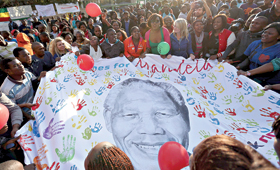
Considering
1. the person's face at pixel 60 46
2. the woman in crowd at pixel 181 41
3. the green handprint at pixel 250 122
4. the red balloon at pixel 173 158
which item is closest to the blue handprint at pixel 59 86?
the person's face at pixel 60 46

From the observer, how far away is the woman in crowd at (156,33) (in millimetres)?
3494

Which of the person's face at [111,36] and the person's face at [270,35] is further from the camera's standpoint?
the person's face at [111,36]

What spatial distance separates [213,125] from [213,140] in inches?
55.8

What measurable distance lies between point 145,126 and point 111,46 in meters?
2.34

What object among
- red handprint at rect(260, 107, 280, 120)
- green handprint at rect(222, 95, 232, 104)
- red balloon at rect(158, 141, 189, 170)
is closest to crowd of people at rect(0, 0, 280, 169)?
red handprint at rect(260, 107, 280, 120)

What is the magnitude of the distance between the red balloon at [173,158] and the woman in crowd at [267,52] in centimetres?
196

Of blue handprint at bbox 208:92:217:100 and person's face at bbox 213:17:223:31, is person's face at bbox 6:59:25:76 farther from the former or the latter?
person's face at bbox 213:17:223:31

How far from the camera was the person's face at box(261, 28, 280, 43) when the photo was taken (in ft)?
→ 7.44

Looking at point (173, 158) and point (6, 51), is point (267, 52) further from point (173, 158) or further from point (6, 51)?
point (6, 51)

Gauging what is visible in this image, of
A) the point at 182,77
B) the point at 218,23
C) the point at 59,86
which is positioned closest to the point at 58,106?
the point at 59,86

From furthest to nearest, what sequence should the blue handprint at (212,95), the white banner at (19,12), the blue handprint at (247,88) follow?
the white banner at (19,12), the blue handprint at (212,95), the blue handprint at (247,88)

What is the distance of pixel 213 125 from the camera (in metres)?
2.03

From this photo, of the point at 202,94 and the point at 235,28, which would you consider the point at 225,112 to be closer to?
the point at 202,94

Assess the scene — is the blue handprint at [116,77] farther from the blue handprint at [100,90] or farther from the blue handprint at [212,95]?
the blue handprint at [212,95]
